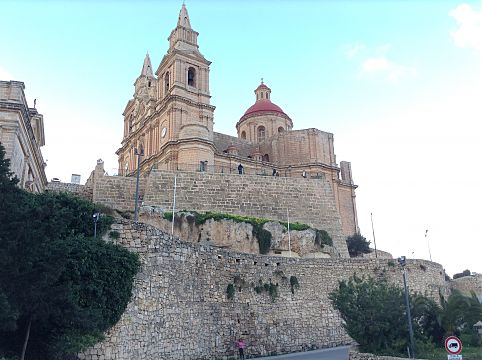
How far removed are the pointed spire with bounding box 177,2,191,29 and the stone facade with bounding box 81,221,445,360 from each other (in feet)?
113

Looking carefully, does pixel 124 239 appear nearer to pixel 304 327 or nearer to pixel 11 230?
pixel 11 230

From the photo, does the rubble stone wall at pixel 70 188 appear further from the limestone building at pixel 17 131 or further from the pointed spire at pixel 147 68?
the pointed spire at pixel 147 68

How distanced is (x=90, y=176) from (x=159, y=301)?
71.4 feet

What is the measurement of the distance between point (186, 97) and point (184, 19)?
9938 millimetres

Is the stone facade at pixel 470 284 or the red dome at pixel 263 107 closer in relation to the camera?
the stone facade at pixel 470 284

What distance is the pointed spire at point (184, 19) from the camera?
48.2m

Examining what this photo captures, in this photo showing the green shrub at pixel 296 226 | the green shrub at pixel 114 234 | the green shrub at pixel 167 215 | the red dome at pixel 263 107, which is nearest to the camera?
the green shrub at pixel 114 234

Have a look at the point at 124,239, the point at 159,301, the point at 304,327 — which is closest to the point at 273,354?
the point at 304,327

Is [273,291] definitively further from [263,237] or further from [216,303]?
[263,237]

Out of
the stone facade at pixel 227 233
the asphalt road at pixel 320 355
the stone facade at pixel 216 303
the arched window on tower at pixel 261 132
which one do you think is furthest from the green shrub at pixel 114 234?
the arched window on tower at pixel 261 132

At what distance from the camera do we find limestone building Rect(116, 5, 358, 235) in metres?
43.0

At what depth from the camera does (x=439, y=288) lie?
27688mm

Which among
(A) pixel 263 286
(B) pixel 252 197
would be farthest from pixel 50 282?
(B) pixel 252 197

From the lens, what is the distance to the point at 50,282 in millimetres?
11102
